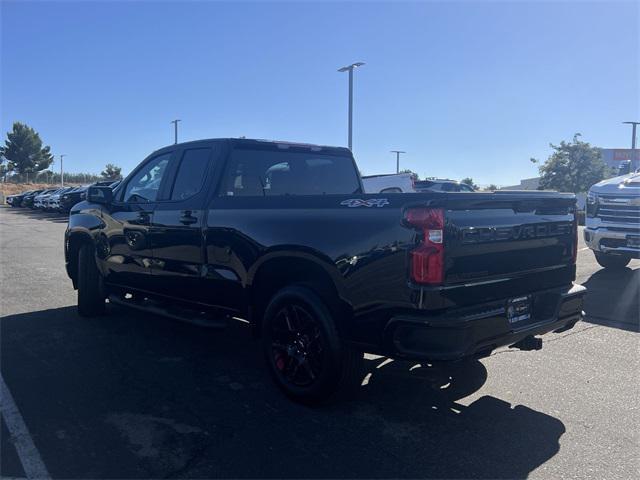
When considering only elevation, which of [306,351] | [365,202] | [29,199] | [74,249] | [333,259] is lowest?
[306,351]

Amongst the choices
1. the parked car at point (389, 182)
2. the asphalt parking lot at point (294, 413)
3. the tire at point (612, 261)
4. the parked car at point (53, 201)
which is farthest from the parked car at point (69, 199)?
the tire at point (612, 261)

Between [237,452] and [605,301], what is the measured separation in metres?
5.97

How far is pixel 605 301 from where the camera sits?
24.2 ft

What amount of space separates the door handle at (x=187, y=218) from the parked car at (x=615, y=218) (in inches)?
273

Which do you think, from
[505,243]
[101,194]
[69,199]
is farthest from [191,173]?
[69,199]

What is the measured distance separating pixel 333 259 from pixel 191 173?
6.89ft

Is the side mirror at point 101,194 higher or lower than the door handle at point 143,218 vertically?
higher

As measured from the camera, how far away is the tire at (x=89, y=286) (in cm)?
641

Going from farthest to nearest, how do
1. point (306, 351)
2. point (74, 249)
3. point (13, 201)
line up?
point (13, 201)
point (74, 249)
point (306, 351)

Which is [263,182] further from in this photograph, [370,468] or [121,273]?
[370,468]

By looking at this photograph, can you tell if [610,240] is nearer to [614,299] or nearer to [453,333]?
[614,299]

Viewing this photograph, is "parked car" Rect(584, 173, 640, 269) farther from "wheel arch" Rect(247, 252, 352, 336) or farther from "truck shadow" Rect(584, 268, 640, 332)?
"wheel arch" Rect(247, 252, 352, 336)

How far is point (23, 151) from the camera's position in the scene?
A: 7300 centimetres

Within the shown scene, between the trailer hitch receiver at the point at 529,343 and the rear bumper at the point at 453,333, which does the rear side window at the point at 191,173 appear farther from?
the trailer hitch receiver at the point at 529,343
